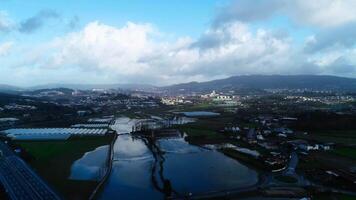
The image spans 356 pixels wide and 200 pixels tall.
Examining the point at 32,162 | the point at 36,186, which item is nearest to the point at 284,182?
the point at 36,186

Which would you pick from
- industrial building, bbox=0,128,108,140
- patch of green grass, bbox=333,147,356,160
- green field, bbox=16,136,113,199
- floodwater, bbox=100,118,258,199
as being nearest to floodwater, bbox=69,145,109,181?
green field, bbox=16,136,113,199

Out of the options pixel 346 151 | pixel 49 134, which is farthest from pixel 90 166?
pixel 346 151

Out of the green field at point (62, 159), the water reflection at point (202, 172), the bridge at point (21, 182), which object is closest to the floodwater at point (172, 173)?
the water reflection at point (202, 172)

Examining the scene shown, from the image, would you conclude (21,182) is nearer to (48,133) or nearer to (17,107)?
(48,133)

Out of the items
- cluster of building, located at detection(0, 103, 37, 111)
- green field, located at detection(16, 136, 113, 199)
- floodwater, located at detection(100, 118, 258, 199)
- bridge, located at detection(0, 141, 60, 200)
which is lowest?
floodwater, located at detection(100, 118, 258, 199)

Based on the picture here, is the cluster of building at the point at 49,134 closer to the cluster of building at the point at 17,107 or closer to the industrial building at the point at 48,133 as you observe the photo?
the industrial building at the point at 48,133

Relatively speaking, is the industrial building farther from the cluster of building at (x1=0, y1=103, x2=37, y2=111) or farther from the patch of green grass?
the cluster of building at (x1=0, y1=103, x2=37, y2=111)
